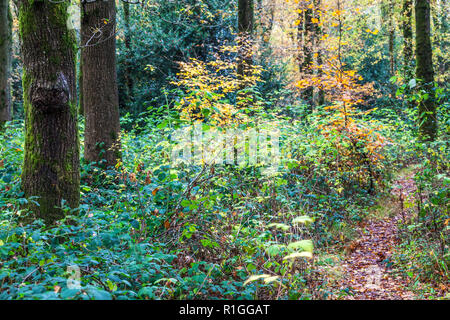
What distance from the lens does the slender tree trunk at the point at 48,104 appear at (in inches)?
158

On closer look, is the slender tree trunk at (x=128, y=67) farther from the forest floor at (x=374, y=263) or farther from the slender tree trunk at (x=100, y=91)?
the forest floor at (x=374, y=263)

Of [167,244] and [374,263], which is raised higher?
[167,244]

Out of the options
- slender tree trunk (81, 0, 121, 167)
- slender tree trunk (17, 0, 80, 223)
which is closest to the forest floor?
slender tree trunk (17, 0, 80, 223)

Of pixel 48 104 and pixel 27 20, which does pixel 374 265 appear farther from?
pixel 27 20

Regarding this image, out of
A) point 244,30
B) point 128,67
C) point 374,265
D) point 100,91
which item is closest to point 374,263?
point 374,265

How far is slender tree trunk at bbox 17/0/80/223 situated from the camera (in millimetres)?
4016

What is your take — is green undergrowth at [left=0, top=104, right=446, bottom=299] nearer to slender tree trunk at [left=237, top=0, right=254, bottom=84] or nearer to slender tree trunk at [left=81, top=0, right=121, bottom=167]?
slender tree trunk at [left=81, top=0, right=121, bottom=167]

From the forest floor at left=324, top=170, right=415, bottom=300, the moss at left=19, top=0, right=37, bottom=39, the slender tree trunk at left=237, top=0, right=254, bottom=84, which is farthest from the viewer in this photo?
the slender tree trunk at left=237, top=0, right=254, bottom=84

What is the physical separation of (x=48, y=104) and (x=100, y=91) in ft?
12.2

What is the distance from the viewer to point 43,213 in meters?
4.11

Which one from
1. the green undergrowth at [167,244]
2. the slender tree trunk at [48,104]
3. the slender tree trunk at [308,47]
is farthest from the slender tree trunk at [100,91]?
the slender tree trunk at [308,47]

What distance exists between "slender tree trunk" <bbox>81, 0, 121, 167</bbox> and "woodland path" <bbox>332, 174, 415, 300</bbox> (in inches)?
204

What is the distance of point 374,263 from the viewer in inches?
203
